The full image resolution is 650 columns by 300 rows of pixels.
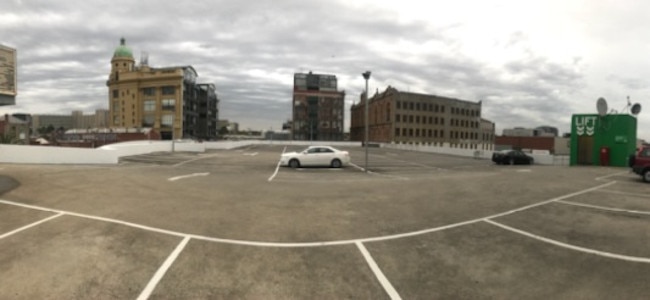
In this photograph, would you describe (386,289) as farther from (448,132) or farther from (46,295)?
(448,132)

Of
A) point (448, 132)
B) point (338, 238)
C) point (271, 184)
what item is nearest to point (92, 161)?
point (271, 184)

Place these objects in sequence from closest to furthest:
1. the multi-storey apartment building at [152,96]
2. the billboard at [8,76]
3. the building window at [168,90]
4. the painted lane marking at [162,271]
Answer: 1. the painted lane marking at [162,271]
2. the billboard at [8,76]
3. the multi-storey apartment building at [152,96]
4. the building window at [168,90]

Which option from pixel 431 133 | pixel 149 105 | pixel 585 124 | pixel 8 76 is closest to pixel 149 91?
pixel 149 105

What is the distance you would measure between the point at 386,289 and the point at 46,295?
182 inches

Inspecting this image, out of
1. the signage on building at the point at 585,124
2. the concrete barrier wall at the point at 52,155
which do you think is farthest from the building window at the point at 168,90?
the signage on building at the point at 585,124

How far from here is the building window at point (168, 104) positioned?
99.3 metres

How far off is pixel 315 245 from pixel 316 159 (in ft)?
56.6

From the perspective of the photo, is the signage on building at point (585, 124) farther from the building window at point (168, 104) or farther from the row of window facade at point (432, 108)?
the row of window facade at point (432, 108)

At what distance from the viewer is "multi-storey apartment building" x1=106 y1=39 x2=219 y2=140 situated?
9919 centimetres

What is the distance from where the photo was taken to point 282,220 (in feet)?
31.1

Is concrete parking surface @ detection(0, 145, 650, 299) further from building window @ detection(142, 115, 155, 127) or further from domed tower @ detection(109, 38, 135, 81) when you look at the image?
domed tower @ detection(109, 38, 135, 81)

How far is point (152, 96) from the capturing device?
10169 cm

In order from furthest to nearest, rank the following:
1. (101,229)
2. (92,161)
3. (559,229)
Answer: (92,161) → (559,229) → (101,229)

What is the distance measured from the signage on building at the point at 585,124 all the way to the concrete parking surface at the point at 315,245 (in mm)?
17781
